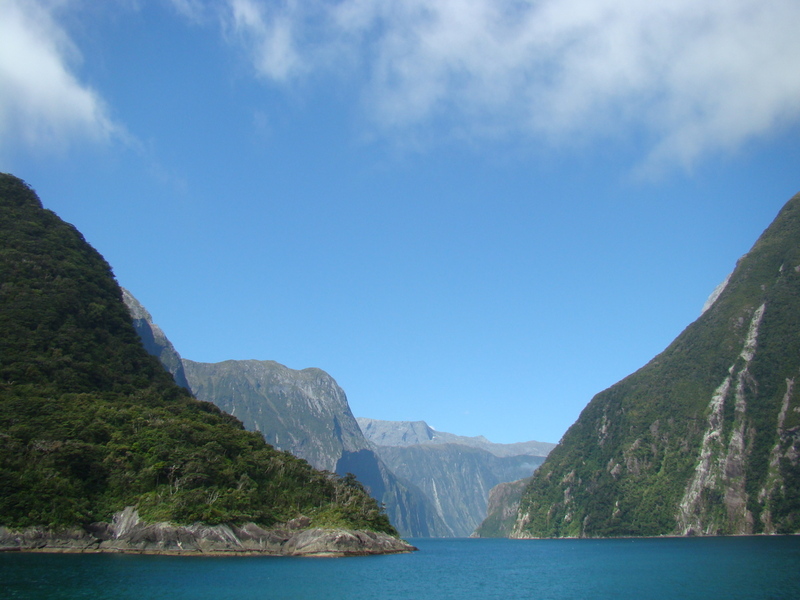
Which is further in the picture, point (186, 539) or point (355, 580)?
point (186, 539)

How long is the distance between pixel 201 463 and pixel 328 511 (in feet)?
82.5

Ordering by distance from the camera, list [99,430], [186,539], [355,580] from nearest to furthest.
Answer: [355,580] < [186,539] < [99,430]

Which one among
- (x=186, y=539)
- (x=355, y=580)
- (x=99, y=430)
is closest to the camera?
(x=355, y=580)

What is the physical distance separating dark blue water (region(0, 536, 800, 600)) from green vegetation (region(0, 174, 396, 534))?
435 inches

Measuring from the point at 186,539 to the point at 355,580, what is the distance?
31.7m

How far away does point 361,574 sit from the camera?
7331 centimetres

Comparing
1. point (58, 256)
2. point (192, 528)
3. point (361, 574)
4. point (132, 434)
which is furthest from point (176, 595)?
point (58, 256)

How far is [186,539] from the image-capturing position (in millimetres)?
86062

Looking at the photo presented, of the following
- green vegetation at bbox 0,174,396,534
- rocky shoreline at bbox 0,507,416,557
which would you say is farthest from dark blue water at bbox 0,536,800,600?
green vegetation at bbox 0,174,396,534

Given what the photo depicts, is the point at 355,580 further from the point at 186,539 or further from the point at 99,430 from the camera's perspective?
the point at 99,430

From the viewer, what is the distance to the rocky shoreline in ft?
251

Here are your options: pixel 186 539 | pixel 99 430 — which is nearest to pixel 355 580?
pixel 186 539

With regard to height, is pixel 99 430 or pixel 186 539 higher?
pixel 99 430

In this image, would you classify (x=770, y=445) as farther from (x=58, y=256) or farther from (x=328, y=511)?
(x=58, y=256)
